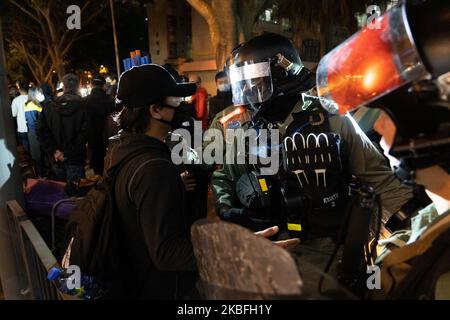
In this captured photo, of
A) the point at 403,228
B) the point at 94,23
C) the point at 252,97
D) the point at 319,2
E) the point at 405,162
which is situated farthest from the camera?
the point at 94,23

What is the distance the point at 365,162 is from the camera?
231 cm

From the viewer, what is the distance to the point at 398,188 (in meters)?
2.24

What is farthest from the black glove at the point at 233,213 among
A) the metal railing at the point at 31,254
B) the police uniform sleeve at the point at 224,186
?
the metal railing at the point at 31,254

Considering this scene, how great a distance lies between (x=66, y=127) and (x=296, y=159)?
3.90 metres

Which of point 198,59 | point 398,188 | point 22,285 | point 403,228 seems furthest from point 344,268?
point 198,59

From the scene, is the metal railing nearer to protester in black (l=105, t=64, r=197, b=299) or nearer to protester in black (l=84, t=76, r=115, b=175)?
protester in black (l=105, t=64, r=197, b=299)

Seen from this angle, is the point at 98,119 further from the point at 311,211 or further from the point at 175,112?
the point at 311,211

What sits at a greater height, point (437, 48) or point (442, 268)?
point (437, 48)

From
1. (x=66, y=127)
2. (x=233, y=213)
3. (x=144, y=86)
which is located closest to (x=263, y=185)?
(x=233, y=213)

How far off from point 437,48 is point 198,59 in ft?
66.9

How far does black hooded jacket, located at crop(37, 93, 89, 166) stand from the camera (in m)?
5.05

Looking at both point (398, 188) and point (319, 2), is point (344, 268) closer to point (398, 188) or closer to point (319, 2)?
point (398, 188)

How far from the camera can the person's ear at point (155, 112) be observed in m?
2.07

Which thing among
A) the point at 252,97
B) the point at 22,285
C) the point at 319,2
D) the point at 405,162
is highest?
the point at 319,2
